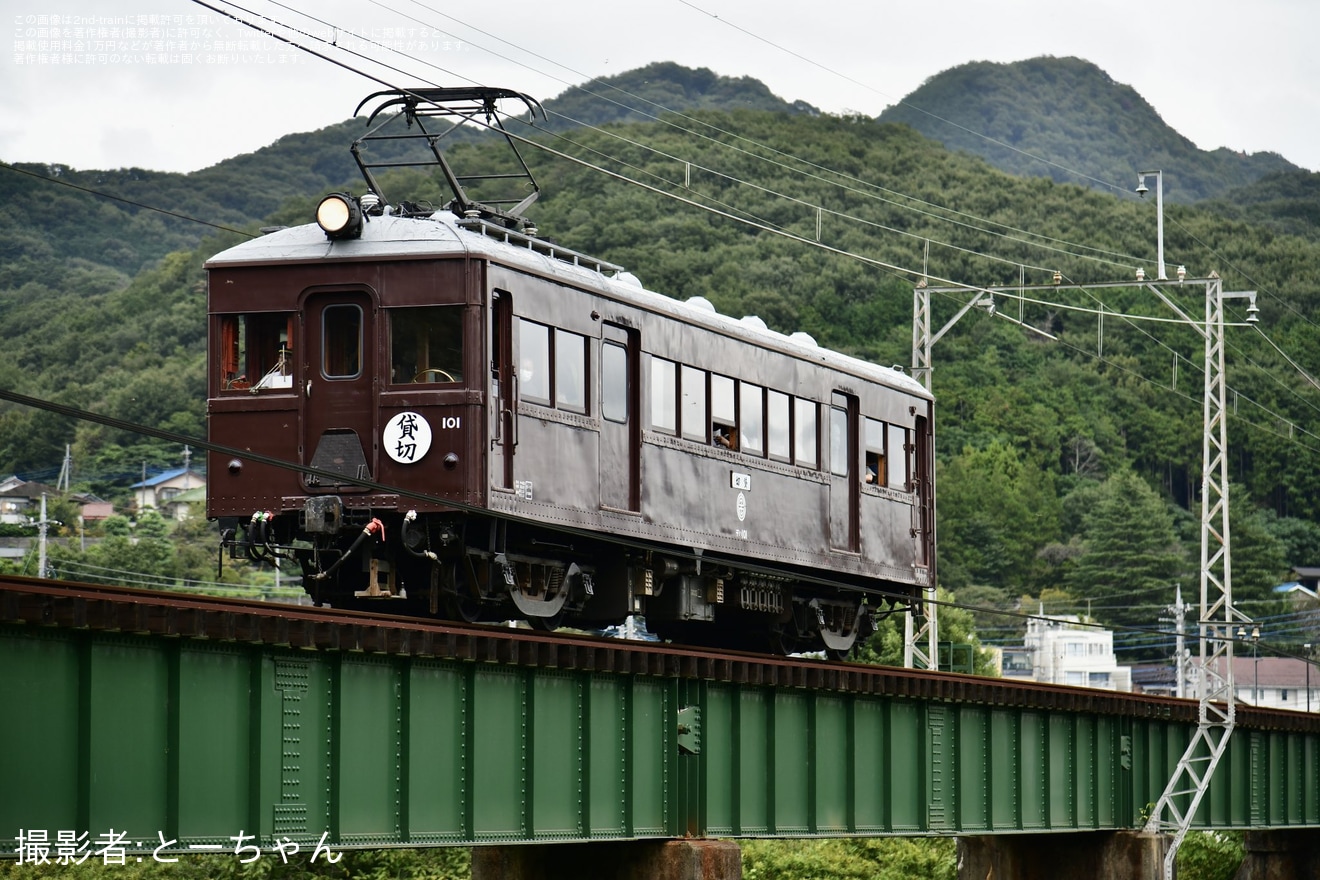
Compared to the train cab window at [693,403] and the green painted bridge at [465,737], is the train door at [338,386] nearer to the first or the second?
the green painted bridge at [465,737]

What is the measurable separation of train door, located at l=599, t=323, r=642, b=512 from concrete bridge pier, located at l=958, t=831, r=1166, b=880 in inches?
508

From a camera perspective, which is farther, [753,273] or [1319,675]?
[753,273]

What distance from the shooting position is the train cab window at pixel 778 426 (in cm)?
2431

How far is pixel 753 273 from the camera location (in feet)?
430

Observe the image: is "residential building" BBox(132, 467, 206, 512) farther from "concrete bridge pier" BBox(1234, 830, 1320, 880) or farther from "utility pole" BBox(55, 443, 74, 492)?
"concrete bridge pier" BBox(1234, 830, 1320, 880)

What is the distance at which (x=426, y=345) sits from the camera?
1927cm

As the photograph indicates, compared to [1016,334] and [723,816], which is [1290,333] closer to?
[1016,334]

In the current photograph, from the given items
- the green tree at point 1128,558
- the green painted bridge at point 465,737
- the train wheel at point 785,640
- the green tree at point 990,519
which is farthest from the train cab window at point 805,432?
the green tree at point 990,519

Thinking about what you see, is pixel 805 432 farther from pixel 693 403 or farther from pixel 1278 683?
pixel 1278 683

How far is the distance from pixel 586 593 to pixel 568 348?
256 centimetres

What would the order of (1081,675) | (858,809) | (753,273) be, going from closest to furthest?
(858,809) → (1081,675) → (753,273)

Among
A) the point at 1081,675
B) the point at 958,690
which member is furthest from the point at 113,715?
the point at 1081,675

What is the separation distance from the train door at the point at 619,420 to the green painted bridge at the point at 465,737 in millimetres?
1672

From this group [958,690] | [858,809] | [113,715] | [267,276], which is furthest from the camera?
[958,690]
